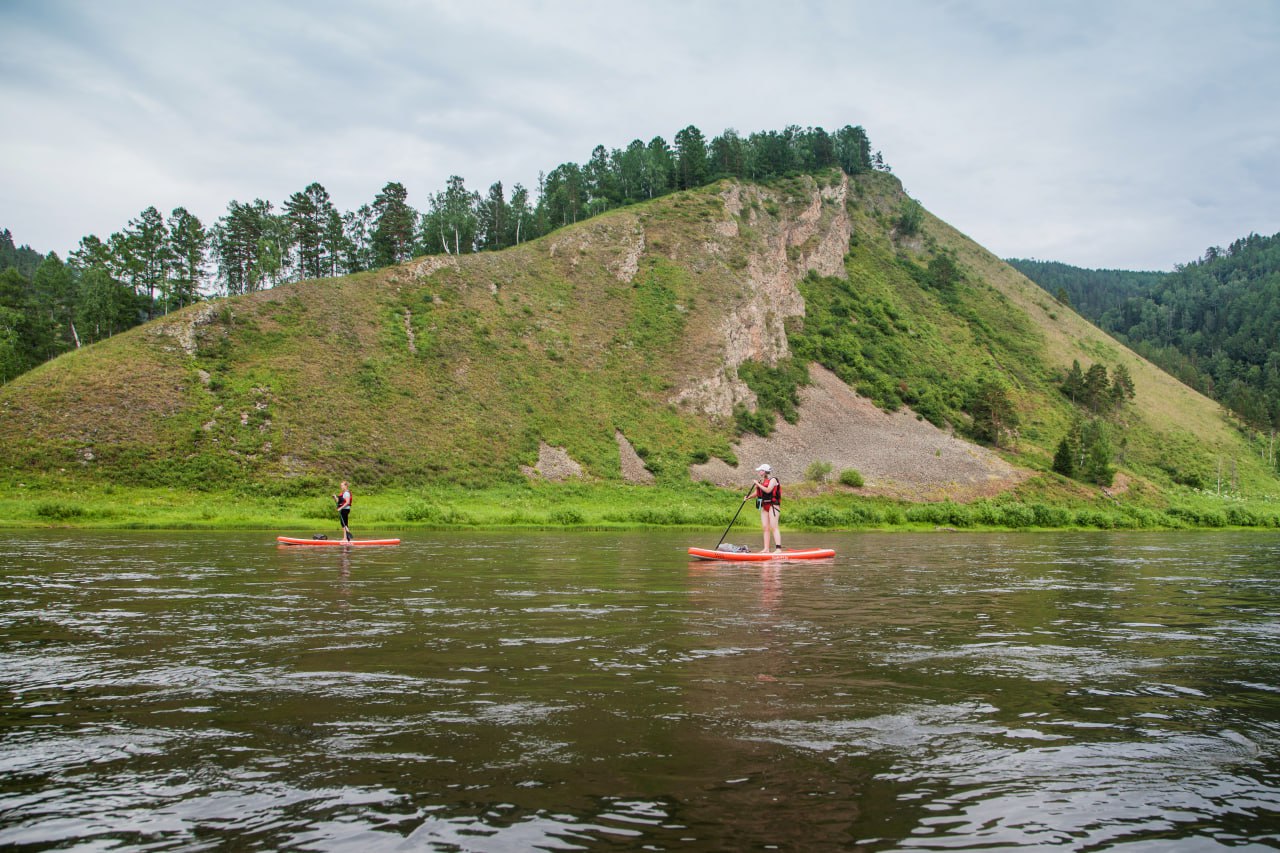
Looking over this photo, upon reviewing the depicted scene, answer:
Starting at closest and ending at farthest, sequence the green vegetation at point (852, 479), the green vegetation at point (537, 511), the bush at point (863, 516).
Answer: the green vegetation at point (537, 511) → the bush at point (863, 516) → the green vegetation at point (852, 479)

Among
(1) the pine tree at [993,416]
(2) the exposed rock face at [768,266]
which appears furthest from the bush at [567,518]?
(1) the pine tree at [993,416]

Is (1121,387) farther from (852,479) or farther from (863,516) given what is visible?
(863,516)

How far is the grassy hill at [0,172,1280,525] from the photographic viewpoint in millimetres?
64688

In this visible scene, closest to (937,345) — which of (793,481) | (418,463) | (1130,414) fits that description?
(1130,414)

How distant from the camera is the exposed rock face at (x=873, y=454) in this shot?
259 ft

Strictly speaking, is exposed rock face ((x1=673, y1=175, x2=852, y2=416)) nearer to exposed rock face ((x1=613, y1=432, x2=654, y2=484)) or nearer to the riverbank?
exposed rock face ((x1=613, y1=432, x2=654, y2=484))

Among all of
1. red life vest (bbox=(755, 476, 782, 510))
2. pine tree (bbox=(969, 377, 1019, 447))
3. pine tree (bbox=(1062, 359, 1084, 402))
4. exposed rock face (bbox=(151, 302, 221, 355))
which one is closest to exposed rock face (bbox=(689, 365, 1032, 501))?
pine tree (bbox=(969, 377, 1019, 447))

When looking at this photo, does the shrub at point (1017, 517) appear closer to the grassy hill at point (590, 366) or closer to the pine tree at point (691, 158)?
the grassy hill at point (590, 366)

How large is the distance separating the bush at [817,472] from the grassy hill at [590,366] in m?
9.67

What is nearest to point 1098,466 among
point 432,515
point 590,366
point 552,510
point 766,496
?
point 590,366

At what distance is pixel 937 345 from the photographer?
122312mm

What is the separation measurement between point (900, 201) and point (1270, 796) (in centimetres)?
17519

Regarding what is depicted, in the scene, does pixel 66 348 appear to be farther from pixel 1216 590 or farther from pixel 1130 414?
pixel 1130 414

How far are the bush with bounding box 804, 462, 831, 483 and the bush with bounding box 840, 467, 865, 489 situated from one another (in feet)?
5.91
